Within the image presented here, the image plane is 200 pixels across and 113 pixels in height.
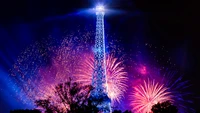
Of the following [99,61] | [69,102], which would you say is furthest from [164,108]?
[69,102]

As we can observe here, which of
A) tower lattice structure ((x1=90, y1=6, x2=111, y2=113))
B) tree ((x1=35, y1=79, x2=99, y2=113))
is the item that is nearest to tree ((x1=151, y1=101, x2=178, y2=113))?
tower lattice structure ((x1=90, y1=6, x2=111, y2=113))

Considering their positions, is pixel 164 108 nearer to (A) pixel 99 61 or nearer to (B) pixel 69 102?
(A) pixel 99 61

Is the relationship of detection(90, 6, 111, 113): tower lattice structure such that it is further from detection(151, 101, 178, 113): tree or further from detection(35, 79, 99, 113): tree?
detection(35, 79, 99, 113): tree

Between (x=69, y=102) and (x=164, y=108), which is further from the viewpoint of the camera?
(x=164, y=108)

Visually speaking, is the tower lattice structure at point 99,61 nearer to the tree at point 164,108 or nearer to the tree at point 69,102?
the tree at point 164,108

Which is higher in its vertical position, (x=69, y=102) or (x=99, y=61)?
(x=99, y=61)

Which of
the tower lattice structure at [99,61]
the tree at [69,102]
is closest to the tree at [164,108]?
the tower lattice structure at [99,61]

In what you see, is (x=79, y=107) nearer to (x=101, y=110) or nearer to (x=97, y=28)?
(x=101, y=110)
